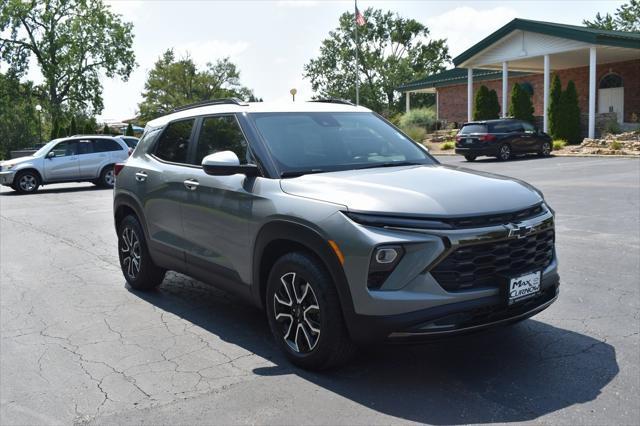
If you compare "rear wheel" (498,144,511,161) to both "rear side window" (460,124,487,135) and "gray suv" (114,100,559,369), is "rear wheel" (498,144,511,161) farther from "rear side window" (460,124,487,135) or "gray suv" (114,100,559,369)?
"gray suv" (114,100,559,369)

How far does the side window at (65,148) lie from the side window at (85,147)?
12cm

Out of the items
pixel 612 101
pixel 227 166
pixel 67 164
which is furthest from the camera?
pixel 612 101

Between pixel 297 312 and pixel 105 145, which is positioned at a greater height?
pixel 105 145

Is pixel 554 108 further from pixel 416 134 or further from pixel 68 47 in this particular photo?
pixel 68 47

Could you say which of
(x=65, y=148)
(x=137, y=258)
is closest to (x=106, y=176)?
(x=65, y=148)

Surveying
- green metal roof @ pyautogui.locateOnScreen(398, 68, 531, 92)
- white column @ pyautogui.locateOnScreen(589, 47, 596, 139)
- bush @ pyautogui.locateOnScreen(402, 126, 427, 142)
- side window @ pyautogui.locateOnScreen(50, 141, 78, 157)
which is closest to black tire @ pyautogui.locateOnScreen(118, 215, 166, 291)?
side window @ pyautogui.locateOnScreen(50, 141, 78, 157)

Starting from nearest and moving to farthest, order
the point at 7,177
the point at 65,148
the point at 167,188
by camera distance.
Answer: the point at 167,188 < the point at 7,177 < the point at 65,148

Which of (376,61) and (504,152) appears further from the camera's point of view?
(376,61)

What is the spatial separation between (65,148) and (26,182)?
1592mm

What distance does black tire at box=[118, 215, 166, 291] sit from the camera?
261 inches

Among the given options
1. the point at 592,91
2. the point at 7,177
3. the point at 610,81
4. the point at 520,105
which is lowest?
the point at 7,177

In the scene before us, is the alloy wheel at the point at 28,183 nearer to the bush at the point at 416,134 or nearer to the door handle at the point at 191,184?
the door handle at the point at 191,184

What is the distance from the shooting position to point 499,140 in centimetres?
2619

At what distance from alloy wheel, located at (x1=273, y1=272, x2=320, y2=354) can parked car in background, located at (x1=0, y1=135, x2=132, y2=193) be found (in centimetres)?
1789
